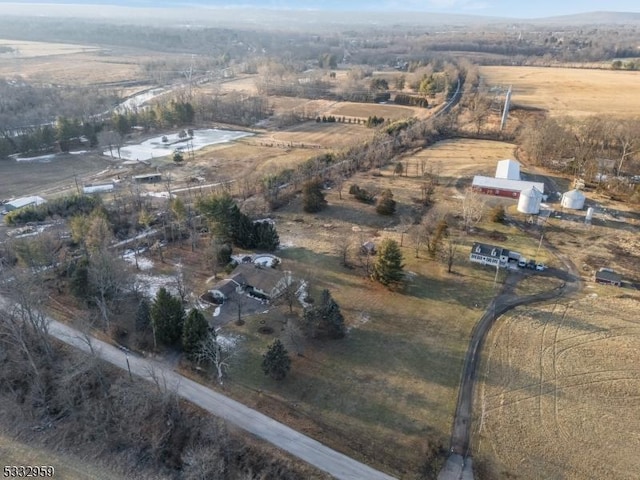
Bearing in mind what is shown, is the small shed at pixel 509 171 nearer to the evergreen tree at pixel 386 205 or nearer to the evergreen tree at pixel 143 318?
the evergreen tree at pixel 386 205

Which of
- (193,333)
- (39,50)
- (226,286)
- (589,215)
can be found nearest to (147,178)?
(226,286)

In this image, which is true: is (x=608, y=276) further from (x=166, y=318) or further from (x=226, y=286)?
Answer: (x=166, y=318)

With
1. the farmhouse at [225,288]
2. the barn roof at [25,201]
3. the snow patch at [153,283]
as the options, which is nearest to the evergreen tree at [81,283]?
the snow patch at [153,283]

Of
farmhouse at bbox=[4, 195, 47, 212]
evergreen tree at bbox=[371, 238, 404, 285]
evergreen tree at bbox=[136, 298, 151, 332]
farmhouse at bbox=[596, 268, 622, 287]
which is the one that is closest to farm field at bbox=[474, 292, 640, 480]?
farmhouse at bbox=[596, 268, 622, 287]

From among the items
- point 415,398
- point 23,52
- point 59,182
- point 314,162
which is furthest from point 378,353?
point 23,52

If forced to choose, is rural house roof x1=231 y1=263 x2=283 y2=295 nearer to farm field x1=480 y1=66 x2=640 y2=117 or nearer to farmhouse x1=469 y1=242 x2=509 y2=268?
farmhouse x1=469 y1=242 x2=509 y2=268

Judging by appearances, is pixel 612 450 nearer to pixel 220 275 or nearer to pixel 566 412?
pixel 566 412

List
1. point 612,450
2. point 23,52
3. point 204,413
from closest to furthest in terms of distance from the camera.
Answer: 1. point 612,450
2. point 204,413
3. point 23,52
